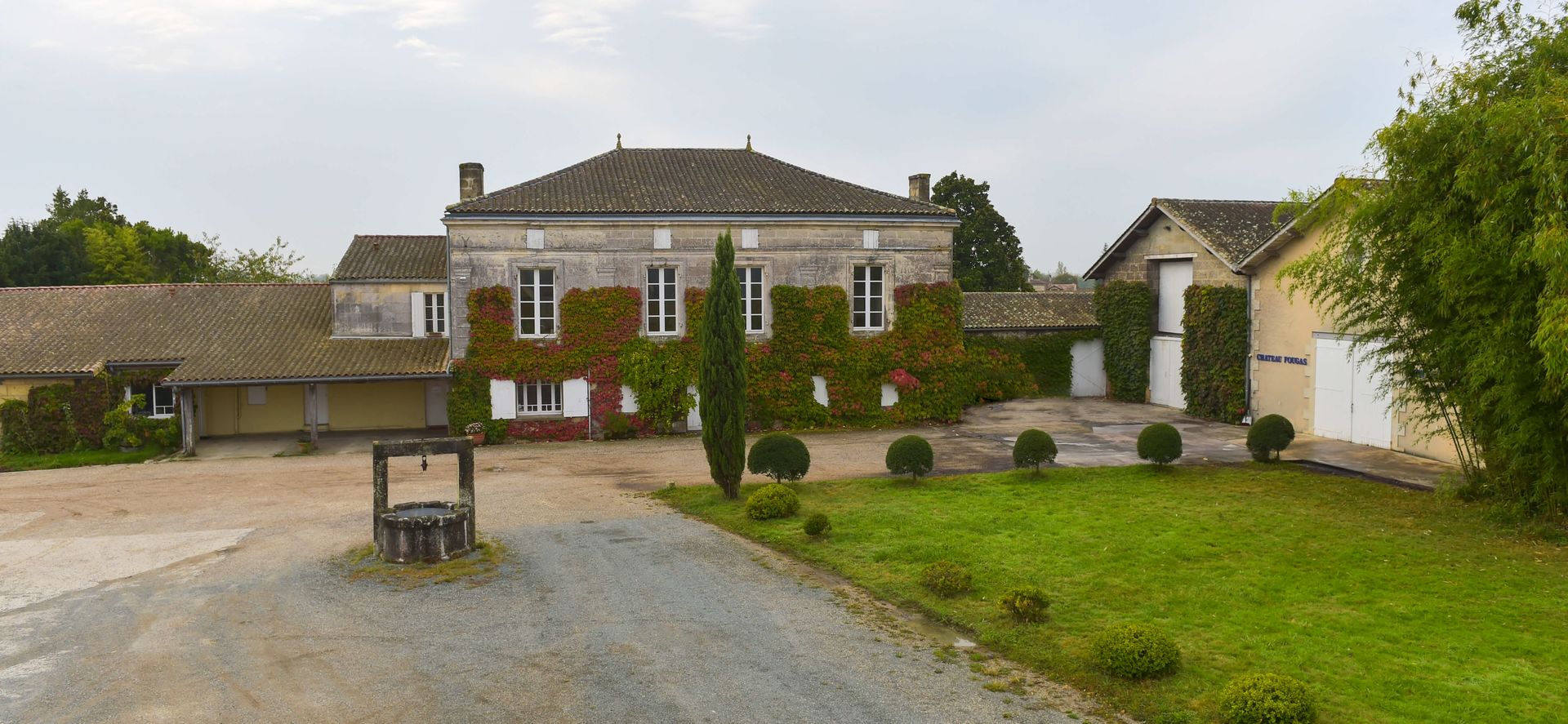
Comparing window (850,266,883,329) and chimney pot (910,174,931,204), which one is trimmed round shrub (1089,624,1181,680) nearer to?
window (850,266,883,329)

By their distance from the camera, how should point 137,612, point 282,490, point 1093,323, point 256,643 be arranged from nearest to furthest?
point 256,643 → point 137,612 → point 282,490 → point 1093,323

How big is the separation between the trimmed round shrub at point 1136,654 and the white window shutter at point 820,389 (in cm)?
1956

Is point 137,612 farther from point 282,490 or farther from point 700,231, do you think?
point 700,231

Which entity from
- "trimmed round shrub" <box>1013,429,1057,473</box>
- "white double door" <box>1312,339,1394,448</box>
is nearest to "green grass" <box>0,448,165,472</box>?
"trimmed round shrub" <box>1013,429,1057,473</box>

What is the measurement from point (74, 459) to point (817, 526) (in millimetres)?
20838

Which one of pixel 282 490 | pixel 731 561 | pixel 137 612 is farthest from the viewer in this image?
pixel 282 490

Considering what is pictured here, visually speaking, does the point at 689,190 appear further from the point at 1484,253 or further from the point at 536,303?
the point at 1484,253

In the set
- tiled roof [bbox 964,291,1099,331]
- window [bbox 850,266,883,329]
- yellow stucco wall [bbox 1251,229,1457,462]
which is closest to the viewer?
yellow stucco wall [bbox 1251,229,1457,462]

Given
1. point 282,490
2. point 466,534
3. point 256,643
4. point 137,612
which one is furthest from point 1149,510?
point 282,490

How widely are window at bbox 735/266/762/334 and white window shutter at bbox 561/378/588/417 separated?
4.85 meters

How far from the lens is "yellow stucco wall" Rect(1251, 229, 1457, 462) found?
24.8 meters

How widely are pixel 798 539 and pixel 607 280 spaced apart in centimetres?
1430

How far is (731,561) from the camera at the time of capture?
14.6 meters

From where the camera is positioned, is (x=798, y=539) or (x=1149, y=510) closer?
(x=798, y=539)
